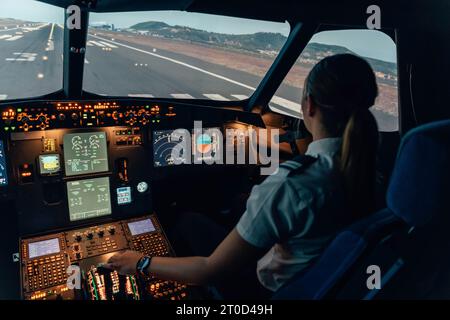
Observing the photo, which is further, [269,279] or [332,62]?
[269,279]

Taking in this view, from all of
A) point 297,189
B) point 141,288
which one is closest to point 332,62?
point 297,189

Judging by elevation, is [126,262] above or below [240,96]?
below

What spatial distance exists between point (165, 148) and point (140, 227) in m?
0.54

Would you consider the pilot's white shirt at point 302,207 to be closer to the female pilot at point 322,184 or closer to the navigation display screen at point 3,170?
the female pilot at point 322,184

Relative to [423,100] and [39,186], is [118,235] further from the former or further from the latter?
[423,100]

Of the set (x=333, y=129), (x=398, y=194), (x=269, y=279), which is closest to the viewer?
(x=398, y=194)

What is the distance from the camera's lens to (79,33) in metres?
2.08

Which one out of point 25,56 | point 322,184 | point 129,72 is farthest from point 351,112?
point 25,56

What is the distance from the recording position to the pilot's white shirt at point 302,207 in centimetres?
98

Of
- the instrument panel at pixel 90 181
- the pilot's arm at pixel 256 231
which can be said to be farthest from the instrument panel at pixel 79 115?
the pilot's arm at pixel 256 231

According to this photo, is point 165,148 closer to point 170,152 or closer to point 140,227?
point 170,152

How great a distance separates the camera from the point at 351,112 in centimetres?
103

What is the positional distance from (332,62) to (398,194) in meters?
0.39

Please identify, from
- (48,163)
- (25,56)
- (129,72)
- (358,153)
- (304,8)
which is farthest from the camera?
(25,56)
